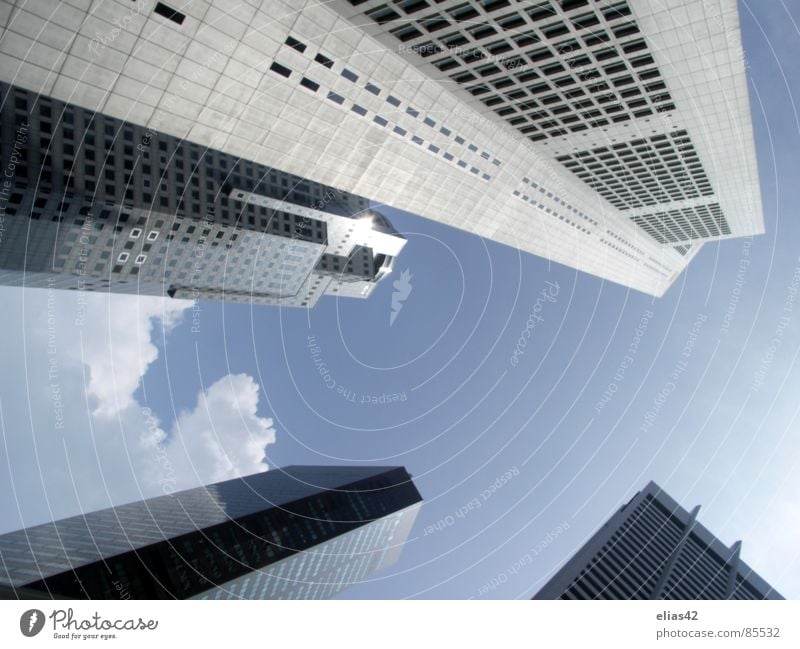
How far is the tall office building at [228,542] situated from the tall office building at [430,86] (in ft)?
208

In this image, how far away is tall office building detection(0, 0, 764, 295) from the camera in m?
21.3

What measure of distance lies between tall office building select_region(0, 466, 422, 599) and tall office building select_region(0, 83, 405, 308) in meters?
49.7

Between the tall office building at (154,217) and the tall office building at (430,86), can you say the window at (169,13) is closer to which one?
the tall office building at (430,86)

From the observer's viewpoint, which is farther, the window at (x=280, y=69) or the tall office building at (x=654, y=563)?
the tall office building at (x=654, y=563)

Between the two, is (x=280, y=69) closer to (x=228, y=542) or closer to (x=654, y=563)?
(x=228, y=542)

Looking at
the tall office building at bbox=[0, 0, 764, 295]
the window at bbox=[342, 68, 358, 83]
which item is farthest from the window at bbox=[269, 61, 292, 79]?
the window at bbox=[342, 68, 358, 83]

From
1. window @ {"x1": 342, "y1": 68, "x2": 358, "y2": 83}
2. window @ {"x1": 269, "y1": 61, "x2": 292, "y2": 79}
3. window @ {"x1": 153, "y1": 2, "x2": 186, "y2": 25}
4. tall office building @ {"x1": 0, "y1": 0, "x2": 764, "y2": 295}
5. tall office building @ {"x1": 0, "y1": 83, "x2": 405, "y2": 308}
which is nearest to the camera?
window @ {"x1": 153, "y1": 2, "x2": 186, "y2": 25}

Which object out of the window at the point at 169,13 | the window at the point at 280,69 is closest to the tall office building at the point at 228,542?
the window at the point at 280,69

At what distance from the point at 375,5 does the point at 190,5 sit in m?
10.4

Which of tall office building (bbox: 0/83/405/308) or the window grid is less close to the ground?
the window grid

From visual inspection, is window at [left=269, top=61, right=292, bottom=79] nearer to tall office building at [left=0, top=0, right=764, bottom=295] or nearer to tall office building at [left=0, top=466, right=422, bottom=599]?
tall office building at [left=0, top=0, right=764, bottom=295]

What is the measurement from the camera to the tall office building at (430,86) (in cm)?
2130

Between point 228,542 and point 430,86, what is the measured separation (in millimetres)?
100308

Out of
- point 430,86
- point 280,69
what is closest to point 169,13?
point 280,69
